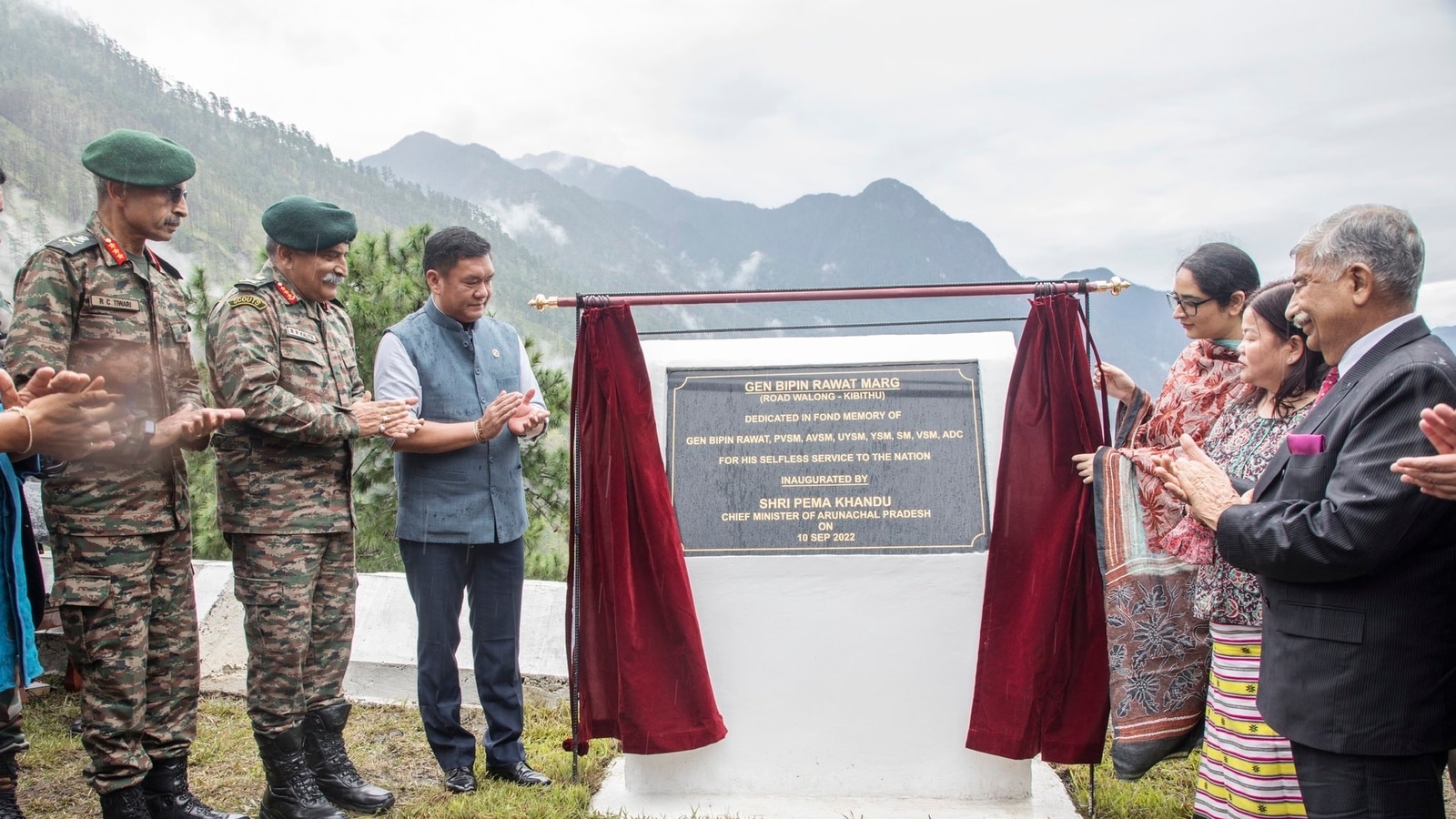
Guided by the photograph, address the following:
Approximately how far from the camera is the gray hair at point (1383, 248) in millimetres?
1913

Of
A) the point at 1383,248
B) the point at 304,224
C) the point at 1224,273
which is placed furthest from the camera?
the point at 304,224

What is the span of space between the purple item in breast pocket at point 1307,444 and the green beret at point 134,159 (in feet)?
9.72

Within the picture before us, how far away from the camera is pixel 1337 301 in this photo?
6.41ft

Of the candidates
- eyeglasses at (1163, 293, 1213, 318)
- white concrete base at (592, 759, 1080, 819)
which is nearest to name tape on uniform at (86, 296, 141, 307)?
white concrete base at (592, 759, 1080, 819)

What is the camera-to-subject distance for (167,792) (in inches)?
115

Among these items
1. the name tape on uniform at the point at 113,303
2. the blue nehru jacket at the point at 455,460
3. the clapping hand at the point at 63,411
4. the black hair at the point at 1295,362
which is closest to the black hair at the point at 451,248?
the blue nehru jacket at the point at 455,460

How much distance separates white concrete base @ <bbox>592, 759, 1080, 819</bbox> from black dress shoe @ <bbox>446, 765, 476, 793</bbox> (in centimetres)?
44

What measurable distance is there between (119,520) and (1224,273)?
3.30 m

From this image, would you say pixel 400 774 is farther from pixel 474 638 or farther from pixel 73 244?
pixel 73 244

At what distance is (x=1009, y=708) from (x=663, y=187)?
7827cm

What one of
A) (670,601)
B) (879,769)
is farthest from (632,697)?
(879,769)

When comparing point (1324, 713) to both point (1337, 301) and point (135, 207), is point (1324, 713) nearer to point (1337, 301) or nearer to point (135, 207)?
point (1337, 301)

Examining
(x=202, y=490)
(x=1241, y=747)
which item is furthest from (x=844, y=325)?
(x=202, y=490)

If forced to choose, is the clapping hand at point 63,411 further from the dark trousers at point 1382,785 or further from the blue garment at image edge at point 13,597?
the dark trousers at point 1382,785
